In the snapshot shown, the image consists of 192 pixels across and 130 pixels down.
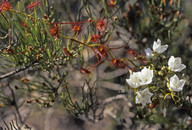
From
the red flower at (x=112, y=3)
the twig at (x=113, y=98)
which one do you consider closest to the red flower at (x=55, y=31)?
the red flower at (x=112, y=3)

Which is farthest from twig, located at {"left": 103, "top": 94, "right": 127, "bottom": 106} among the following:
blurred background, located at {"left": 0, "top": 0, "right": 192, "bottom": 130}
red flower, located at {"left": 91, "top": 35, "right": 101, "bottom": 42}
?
red flower, located at {"left": 91, "top": 35, "right": 101, "bottom": 42}

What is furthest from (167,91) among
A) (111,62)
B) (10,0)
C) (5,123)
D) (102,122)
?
(10,0)

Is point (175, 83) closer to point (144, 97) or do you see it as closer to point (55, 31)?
point (144, 97)

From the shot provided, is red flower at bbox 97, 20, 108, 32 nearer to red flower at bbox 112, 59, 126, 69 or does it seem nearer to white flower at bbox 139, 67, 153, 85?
red flower at bbox 112, 59, 126, 69

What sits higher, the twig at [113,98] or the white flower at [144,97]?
the white flower at [144,97]

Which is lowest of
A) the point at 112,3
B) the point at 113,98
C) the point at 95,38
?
the point at 113,98

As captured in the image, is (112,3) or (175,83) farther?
(112,3)

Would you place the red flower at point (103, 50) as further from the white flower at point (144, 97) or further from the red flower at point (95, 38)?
the white flower at point (144, 97)

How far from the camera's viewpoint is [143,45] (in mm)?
1298

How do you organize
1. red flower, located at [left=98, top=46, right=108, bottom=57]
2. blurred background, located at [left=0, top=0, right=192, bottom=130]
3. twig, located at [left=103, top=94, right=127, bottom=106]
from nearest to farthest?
1. red flower, located at [left=98, top=46, right=108, bottom=57]
2. blurred background, located at [left=0, top=0, right=192, bottom=130]
3. twig, located at [left=103, top=94, right=127, bottom=106]

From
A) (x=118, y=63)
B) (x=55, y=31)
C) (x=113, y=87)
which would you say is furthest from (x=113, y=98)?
(x=55, y=31)

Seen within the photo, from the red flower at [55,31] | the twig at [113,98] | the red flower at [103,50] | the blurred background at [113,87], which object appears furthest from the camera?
the twig at [113,98]

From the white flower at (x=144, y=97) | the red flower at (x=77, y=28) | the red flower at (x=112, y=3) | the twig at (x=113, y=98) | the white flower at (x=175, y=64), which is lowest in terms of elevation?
the twig at (x=113, y=98)

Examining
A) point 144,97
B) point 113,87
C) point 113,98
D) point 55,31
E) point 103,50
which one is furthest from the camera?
point 113,87
